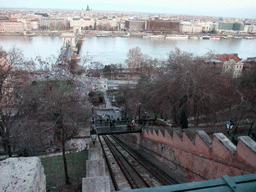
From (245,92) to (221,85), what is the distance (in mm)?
1345

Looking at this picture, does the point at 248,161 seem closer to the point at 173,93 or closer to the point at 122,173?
the point at 122,173

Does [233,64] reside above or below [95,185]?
below

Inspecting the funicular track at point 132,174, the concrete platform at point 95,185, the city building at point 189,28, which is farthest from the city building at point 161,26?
the concrete platform at point 95,185

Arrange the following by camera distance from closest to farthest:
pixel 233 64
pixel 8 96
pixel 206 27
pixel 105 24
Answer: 1. pixel 8 96
2. pixel 233 64
3. pixel 105 24
4. pixel 206 27

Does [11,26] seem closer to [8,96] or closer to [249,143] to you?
[8,96]

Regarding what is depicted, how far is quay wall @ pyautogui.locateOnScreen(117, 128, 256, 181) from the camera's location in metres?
3.31

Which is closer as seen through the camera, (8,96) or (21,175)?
(21,175)

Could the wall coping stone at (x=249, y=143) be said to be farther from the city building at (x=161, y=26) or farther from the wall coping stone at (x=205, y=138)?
the city building at (x=161, y=26)

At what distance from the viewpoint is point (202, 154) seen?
4387 mm

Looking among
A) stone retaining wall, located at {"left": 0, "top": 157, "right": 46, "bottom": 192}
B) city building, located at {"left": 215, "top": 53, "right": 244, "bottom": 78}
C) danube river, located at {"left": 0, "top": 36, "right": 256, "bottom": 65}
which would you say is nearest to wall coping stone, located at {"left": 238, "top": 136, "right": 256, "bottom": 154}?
stone retaining wall, located at {"left": 0, "top": 157, "right": 46, "bottom": 192}

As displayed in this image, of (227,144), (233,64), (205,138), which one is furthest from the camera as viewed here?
(233,64)

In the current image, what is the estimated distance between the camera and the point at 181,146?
5184 mm

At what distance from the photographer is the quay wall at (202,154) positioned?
3.31m

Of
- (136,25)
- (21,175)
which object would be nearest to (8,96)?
(21,175)
